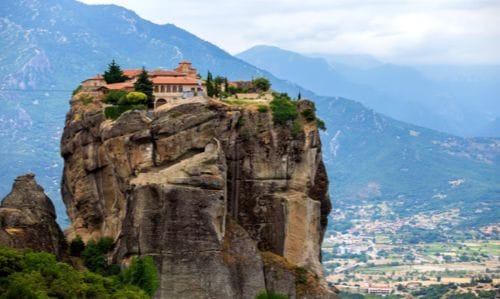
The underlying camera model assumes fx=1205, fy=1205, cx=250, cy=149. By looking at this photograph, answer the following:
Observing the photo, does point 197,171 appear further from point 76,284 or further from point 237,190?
point 76,284

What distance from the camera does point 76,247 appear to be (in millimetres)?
63531

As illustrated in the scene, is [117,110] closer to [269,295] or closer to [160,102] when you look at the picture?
[160,102]

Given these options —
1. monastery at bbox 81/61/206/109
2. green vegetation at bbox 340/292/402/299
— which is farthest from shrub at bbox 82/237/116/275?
green vegetation at bbox 340/292/402/299

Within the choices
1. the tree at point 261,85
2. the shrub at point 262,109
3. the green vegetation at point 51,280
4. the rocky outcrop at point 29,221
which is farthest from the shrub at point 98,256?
the tree at point 261,85

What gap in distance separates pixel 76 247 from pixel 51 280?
35.2ft

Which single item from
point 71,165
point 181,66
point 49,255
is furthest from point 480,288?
point 49,255

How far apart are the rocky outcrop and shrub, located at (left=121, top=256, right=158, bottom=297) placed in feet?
17.2

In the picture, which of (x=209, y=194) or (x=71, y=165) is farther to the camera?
(x=71, y=165)

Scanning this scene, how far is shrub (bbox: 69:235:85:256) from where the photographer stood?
63281 millimetres

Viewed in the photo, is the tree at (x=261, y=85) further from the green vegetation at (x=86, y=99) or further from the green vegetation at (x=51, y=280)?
the green vegetation at (x=51, y=280)

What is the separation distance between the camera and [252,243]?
60562 millimetres

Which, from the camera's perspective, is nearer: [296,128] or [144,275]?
[144,275]

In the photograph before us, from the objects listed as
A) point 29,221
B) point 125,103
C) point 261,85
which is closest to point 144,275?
point 29,221

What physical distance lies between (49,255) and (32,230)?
421cm
